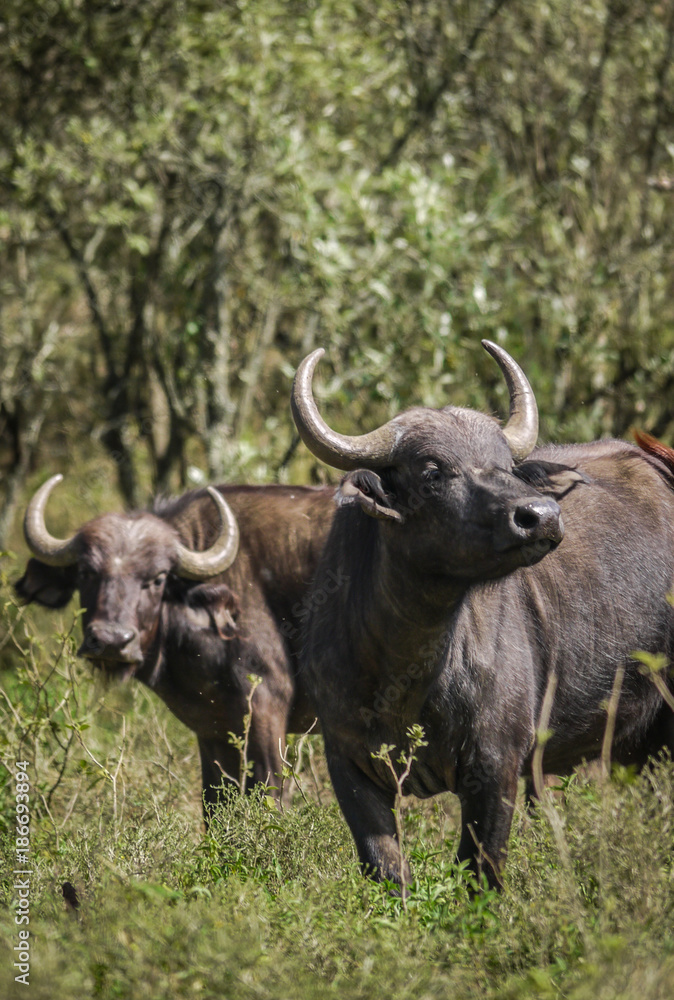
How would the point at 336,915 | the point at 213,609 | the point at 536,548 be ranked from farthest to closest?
1. the point at 213,609
2. the point at 536,548
3. the point at 336,915

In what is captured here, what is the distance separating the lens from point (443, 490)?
146 inches

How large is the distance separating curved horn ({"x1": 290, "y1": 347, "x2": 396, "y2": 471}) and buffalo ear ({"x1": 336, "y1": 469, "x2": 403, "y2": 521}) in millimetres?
94

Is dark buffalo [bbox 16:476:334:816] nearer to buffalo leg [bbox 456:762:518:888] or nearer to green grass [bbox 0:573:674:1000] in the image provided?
green grass [bbox 0:573:674:1000]

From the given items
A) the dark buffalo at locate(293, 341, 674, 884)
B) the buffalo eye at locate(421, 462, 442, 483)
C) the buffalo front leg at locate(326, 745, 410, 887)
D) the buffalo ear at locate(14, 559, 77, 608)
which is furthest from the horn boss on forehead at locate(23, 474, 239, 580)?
the buffalo eye at locate(421, 462, 442, 483)

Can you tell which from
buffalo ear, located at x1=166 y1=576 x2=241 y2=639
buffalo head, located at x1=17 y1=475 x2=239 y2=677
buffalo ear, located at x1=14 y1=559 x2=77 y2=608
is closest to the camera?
buffalo head, located at x1=17 y1=475 x2=239 y2=677

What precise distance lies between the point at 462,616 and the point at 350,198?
4764 millimetres

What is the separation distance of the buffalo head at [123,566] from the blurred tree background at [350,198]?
1677 mm

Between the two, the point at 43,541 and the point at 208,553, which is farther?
the point at 43,541

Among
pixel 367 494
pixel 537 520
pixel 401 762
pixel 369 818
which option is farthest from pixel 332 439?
pixel 369 818

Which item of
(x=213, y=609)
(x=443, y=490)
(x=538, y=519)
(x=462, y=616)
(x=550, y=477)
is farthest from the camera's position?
(x=213, y=609)

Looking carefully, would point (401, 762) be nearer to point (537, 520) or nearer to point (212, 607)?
point (537, 520)

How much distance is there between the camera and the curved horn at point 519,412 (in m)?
4.11

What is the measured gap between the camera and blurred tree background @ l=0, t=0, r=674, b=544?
793cm

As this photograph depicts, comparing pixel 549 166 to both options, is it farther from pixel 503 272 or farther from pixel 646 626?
pixel 646 626
